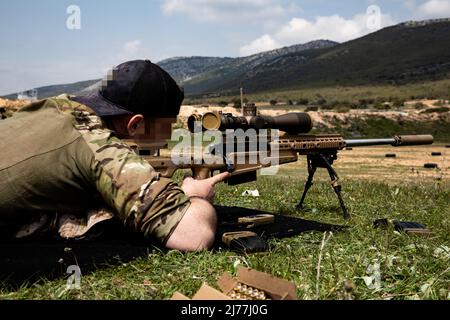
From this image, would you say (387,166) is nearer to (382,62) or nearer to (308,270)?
(308,270)

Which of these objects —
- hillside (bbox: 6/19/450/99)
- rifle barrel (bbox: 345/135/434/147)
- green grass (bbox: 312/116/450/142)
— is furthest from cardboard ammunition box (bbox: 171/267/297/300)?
hillside (bbox: 6/19/450/99)

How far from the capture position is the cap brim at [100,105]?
13.5 feet

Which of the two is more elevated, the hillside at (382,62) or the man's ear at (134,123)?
the hillside at (382,62)

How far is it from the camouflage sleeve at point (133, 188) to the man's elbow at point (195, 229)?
82mm

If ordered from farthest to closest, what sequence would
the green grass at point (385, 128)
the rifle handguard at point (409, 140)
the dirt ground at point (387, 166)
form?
the green grass at point (385, 128)
the dirt ground at point (387, 166)
the rifle handguard at point (409, 140)

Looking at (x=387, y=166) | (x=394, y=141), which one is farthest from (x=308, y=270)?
(x=387, y=166)

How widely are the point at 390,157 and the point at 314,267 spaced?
82.3ft

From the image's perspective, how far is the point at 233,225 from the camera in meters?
6.05

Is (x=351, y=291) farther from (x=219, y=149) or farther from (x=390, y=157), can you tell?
(x=390, y=157)

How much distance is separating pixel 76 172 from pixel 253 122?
114 inches

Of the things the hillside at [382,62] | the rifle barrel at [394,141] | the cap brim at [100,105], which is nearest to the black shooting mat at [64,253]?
the cap brim at [100,105]

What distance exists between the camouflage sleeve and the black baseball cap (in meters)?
0.42

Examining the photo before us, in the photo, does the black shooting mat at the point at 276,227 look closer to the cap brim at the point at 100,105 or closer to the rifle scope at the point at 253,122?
the rifle scope at the point at 253,122
